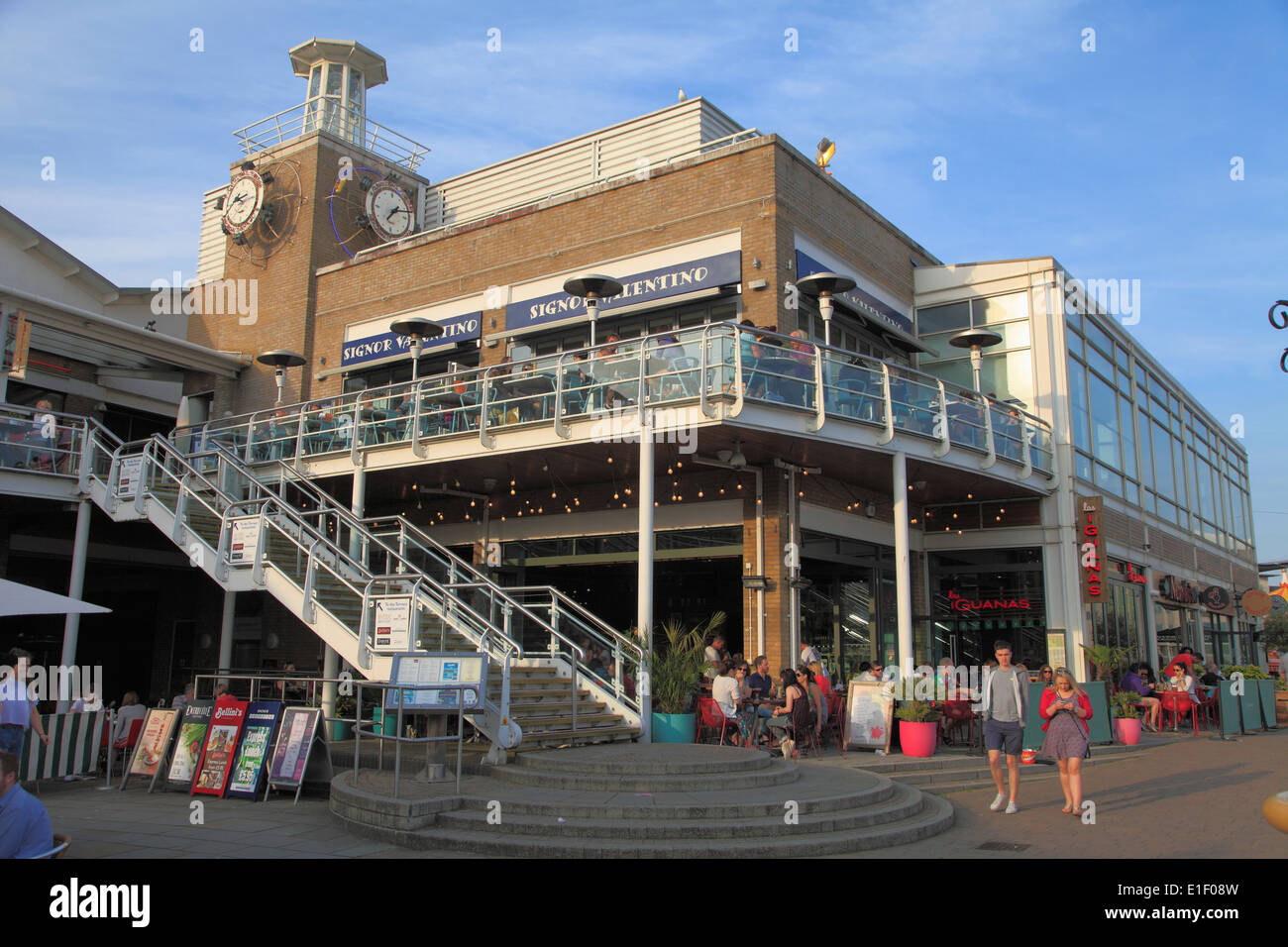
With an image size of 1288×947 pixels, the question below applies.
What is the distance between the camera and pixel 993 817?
9336 mm

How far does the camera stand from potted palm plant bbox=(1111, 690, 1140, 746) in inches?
644

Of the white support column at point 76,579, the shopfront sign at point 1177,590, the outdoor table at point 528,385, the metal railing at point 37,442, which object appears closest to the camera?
the outdoor table at point 528,385

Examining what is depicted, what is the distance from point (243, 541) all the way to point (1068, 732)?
10.9 m

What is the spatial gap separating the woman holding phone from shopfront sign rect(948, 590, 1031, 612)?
10.4 meters

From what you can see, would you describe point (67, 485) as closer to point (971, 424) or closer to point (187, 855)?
point (187, 855)

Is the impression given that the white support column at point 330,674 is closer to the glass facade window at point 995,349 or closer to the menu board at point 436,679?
the menu board at point 436,679

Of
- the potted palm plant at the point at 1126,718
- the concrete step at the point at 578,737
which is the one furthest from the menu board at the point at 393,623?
the potted palm plant at the point at 1126,718

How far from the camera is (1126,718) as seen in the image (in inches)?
650

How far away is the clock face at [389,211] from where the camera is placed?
83.3 feet

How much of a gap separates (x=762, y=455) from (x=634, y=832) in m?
8.75

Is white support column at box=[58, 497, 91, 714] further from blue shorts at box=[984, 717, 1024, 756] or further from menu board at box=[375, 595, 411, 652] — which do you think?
blue shorts at box=[984, 717, 1024, 756]

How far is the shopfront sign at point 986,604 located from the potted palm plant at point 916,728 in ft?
24.0
